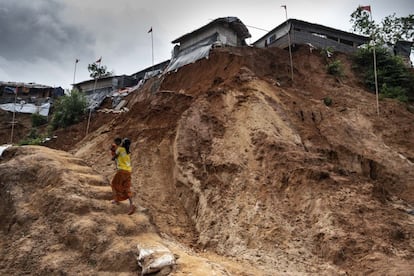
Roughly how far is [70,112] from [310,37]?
14.3 m

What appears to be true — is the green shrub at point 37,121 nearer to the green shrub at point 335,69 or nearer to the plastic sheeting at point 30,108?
the plastic sheeting at point 30,108

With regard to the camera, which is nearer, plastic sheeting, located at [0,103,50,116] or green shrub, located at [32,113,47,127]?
green shrub, located at [32,113,47,127]

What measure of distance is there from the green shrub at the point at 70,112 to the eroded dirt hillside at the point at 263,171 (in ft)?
13.8

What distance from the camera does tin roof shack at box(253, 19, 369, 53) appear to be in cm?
2247

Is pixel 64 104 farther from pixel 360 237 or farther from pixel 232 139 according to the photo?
pixel 360 237

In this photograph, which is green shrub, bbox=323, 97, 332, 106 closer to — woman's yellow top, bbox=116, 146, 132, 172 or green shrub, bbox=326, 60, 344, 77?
green shrub, bbox=326, 60, 344, 77

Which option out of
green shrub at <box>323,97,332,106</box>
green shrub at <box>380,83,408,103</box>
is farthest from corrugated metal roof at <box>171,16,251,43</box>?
green shrub at <box>323,97,332,106</box>

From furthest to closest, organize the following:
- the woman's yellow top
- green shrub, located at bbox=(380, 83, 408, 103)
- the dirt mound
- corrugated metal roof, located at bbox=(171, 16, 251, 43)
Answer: corrugated metal roof, located at bbox=(171, 16, 251, 43), green shrub, located at bbox=(380, 83, 408, 103), the woman's yellow top, the dirt mound

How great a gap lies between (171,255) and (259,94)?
8244 mm

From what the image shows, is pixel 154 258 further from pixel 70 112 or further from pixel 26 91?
pixel 26 91

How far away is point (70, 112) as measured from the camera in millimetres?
22734

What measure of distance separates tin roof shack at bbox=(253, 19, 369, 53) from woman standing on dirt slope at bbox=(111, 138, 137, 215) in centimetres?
1505

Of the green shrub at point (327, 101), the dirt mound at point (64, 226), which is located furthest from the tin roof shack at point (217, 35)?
the dirt mound at point (64, 226)

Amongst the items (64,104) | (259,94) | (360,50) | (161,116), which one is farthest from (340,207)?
(64,104)
